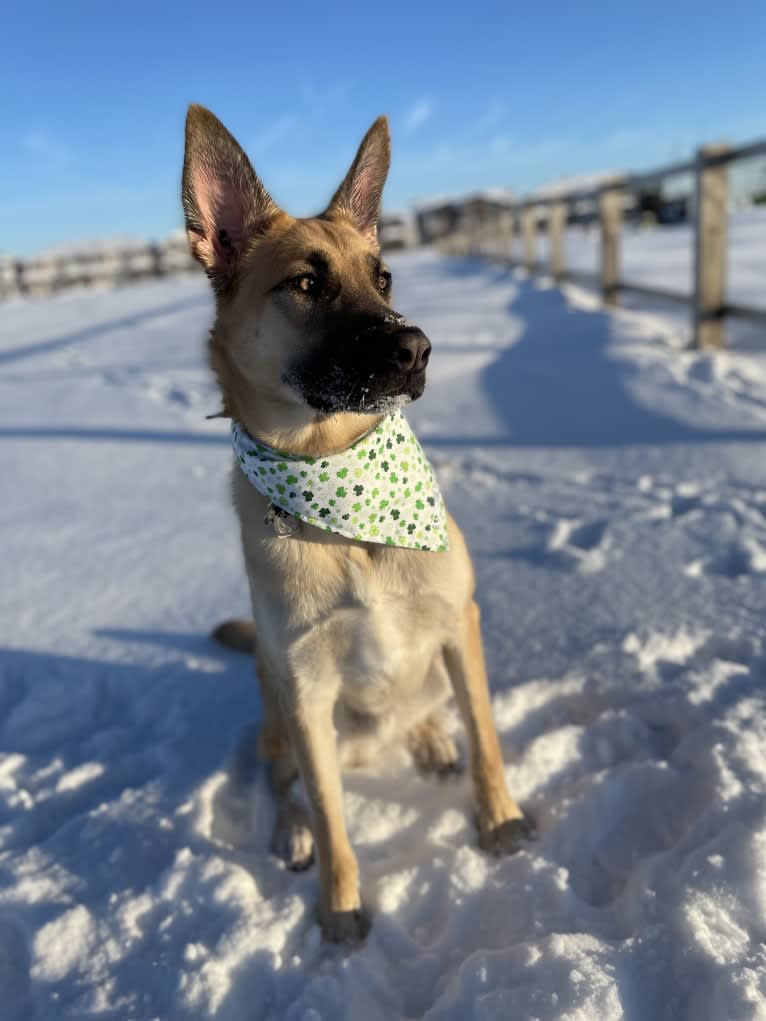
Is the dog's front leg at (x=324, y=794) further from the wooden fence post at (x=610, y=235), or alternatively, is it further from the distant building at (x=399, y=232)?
the distant building at (x=399, y=232)

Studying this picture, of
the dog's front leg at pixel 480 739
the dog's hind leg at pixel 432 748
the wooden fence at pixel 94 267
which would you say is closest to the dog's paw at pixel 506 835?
the dog's front leg at pixel 480 739

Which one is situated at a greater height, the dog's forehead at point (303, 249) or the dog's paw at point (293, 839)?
the dog's forehead at point (303, 249)

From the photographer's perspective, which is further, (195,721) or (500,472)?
(500,472)

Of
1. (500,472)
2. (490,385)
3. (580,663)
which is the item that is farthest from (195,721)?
(490,385)

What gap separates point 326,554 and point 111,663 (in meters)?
1.47

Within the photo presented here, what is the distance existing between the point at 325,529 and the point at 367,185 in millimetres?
1051

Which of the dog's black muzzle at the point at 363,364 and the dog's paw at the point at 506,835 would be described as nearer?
the dog's black muzzle at the point at 363,364

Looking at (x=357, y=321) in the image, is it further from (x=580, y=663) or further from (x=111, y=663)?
(x=111, y=663)

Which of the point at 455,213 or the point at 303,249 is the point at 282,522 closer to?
the point at 303,249

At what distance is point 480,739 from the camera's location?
192 cm

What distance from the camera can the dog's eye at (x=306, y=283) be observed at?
1825mm

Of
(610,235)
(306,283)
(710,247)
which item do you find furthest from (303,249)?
(610,235)

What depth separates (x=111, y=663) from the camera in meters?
2.80

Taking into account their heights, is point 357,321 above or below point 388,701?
above
